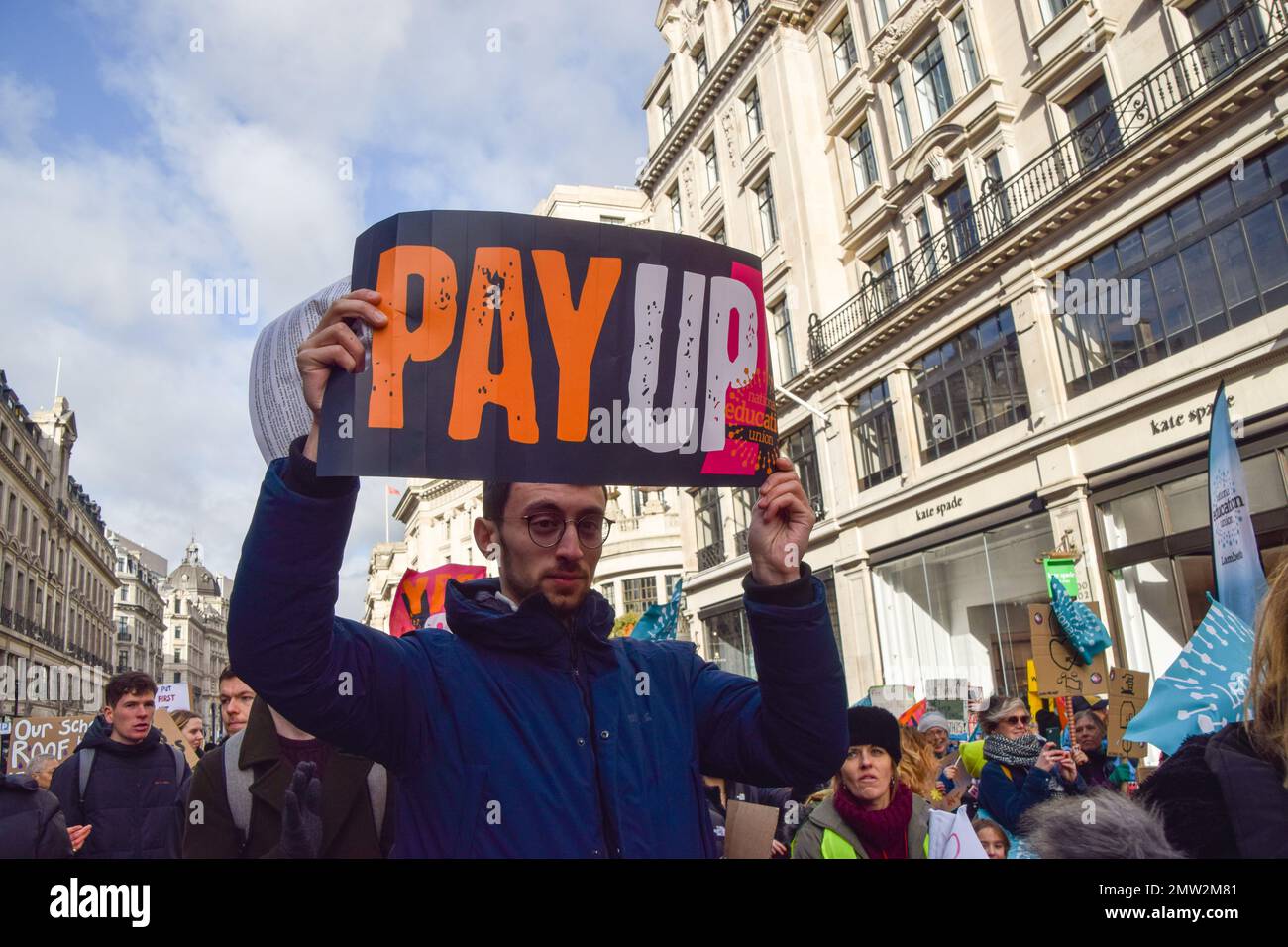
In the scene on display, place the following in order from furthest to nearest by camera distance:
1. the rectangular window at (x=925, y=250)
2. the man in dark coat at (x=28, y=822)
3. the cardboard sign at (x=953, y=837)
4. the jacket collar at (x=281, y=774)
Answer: the rectangular window at (x=925, y=250), the cardboard sign at (x=953, y=837), the man in dark coat at (x=28, y=822), the jacket collar at (x=281, y=774)

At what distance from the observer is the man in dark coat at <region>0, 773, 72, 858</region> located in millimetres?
2994

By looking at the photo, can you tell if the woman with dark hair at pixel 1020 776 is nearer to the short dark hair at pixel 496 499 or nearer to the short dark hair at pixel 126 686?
the short dark hair at pixel 496 499

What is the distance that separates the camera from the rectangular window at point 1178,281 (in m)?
13.0

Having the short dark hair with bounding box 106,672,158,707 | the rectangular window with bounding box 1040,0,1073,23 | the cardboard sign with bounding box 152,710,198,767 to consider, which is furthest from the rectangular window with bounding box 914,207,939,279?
the short dark hair with bounding box 106,672,158,707

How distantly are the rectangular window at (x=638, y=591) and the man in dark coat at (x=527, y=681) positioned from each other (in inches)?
1408

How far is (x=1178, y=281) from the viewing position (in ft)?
47.5

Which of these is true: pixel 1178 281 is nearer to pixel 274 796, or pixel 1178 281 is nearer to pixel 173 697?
pixel 274 796

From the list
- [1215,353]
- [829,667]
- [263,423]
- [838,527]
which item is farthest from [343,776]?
[838,527]

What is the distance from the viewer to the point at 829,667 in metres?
1.98

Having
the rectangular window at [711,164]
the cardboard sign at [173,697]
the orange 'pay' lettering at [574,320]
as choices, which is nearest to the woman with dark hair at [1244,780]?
the orange 'pay' lettering at [574,320]

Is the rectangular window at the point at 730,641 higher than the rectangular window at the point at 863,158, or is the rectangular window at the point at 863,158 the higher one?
the rectangular window at the point at 863,158

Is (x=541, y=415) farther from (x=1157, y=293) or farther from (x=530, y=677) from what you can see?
(x=1157, y=293)

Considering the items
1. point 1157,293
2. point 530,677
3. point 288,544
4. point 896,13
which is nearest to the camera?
point 288,544
